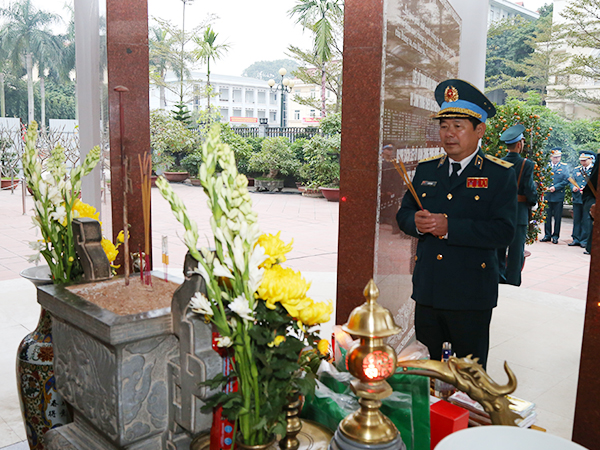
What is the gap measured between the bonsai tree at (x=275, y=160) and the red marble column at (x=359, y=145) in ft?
38.5

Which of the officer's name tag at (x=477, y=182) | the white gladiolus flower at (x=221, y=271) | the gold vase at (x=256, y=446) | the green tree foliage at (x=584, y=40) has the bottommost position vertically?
the gold vase at (x=256, y=446)

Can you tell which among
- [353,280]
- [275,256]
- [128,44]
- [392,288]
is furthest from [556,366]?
[128,44]

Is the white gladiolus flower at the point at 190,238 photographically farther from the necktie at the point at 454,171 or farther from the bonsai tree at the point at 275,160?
the bonsai tree at the point at 275,160

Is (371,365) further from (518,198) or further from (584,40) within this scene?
(584,40)

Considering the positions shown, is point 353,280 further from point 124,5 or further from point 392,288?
point 124,5

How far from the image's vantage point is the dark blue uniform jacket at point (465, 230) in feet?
6.42

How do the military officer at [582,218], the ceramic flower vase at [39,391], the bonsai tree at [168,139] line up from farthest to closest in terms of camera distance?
the bonsai tree at [168,139] < the military officer at [582,218] < the ceramic flower vase at [39,391]

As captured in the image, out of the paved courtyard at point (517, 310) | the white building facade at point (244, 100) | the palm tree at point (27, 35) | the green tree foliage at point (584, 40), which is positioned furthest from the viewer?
the white building facade at point (244, 100)

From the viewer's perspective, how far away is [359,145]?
2.28 m

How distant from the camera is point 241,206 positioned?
742 millimetres

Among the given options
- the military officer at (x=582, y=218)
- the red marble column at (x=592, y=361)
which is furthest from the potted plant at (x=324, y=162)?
the red marble column at (x=592, y=361)

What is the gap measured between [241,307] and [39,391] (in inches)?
49.0

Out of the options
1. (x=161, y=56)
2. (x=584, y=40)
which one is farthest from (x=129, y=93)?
(x=161, y=56)

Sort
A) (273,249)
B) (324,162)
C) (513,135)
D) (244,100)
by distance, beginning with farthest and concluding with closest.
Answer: (244,100)
(324,162)
(513,135)
(273,249)
